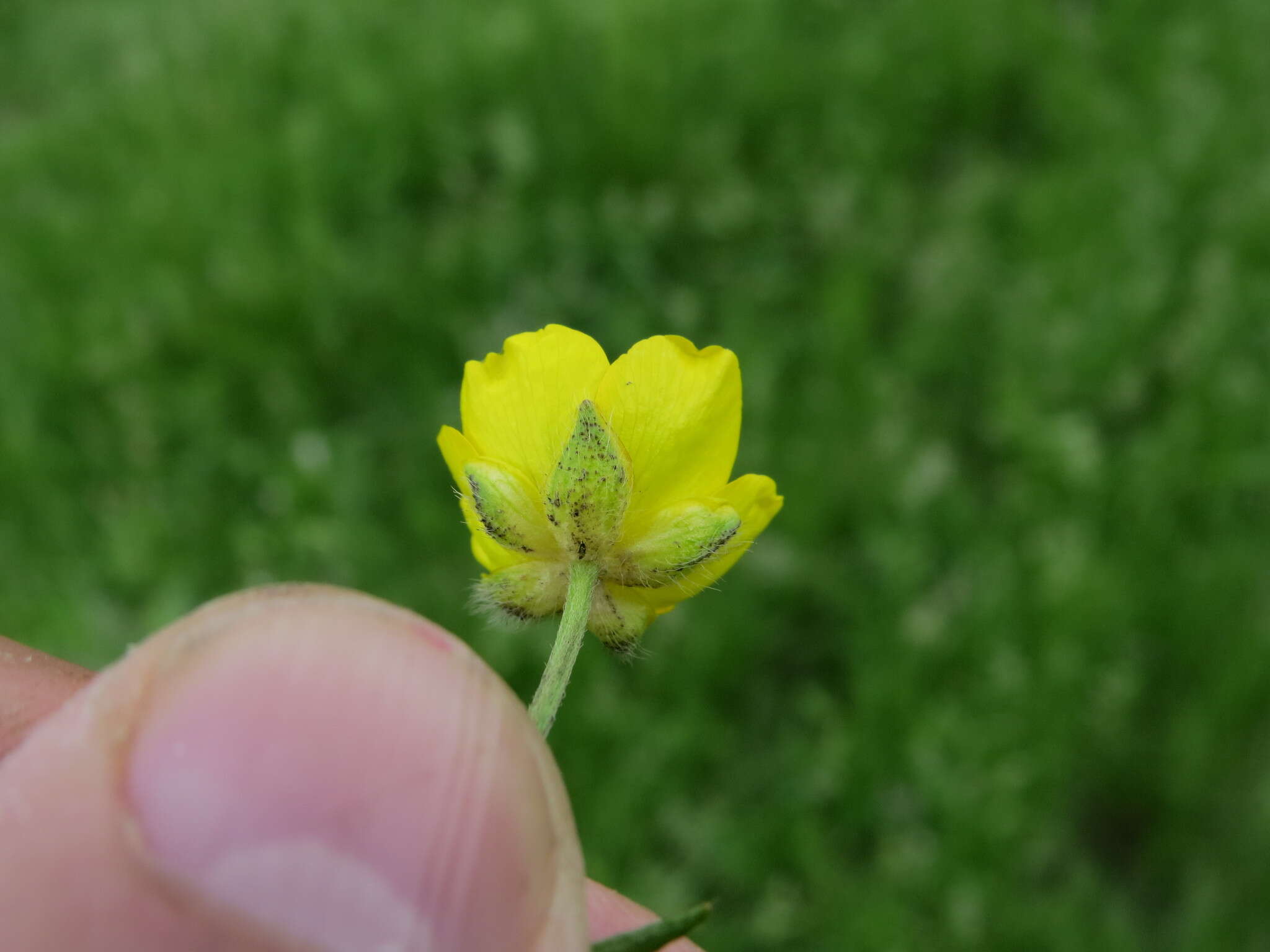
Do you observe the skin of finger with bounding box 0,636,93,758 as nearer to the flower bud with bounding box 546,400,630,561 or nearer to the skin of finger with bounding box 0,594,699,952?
the skin of finger with bounding box 0,594,699,952

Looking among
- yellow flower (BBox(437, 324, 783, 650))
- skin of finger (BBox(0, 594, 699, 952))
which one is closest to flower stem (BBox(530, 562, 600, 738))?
yellow flower (BBox(437, 324, 783, 650))

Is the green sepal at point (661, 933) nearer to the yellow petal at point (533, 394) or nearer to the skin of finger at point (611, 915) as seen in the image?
the yellow petal at point (533, 394)

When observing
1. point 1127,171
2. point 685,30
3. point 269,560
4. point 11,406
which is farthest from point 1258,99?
point 11,406

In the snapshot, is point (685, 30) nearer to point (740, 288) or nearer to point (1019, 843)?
point (740, 288)

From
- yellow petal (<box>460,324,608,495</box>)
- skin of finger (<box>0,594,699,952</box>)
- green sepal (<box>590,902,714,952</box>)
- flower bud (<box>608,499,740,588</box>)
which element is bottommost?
skin of finger (<box>0,594,699,952</box>)

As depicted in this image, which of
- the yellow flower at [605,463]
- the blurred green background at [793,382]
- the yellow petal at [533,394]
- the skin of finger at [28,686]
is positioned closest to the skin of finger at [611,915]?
the skin of finger at [28,686]

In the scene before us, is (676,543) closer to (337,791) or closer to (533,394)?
(533,394)

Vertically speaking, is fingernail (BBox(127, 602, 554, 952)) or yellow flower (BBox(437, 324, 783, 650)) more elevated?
yellow flower (BBox(437, 324, 783, 650))
